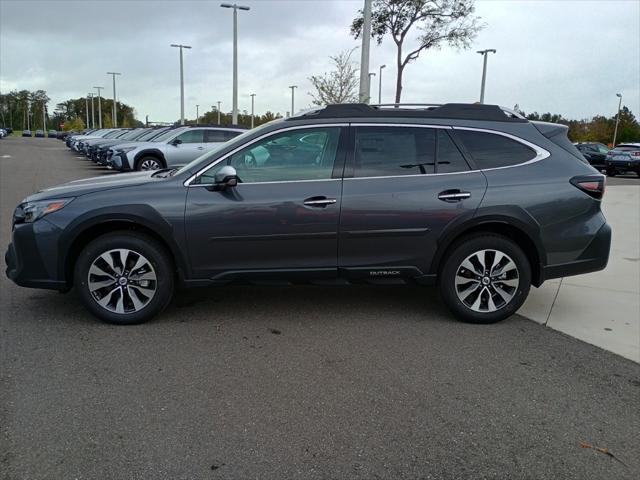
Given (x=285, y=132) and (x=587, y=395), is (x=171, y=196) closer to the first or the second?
(x=285, y=132)

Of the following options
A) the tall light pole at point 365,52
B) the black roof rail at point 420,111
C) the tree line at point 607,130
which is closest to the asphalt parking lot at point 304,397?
the black roof rail at point 420,111

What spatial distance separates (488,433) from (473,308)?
69.9 inches

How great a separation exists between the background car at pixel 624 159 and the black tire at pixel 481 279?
2417 centimetres

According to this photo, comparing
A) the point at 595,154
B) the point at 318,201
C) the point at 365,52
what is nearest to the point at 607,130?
the point at 595,154

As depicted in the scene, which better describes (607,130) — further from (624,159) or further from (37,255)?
(37,255)

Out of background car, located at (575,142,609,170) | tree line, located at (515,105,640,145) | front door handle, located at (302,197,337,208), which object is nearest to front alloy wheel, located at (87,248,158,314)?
front door handle, located at (302,197,337,208)

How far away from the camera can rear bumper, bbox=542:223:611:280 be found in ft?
15.5

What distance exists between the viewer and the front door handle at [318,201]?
4.44 metres

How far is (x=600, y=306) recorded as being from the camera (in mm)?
5445

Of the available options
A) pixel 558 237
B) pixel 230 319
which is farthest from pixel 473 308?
pixel 230 319

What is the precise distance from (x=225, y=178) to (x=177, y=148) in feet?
41.5

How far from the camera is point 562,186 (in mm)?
4637

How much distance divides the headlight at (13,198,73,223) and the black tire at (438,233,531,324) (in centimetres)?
320

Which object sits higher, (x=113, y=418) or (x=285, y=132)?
(x=285, y=132)
